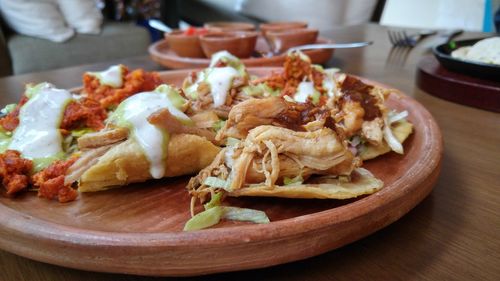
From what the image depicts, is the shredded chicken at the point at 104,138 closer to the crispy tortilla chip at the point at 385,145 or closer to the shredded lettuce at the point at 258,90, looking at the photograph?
Answer: the shredded lettuce at the point at 258,90

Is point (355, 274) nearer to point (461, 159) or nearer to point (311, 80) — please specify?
point (461, 159)

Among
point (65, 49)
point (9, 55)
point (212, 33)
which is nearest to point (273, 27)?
point (212, 33)

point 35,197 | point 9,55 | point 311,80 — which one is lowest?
point 9,55

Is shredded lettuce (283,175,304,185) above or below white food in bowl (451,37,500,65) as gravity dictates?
below

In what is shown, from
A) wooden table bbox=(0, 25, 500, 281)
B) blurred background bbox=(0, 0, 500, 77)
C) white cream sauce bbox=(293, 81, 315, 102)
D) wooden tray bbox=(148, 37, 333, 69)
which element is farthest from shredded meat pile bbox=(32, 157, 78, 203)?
blurred background bbox=(0, 0, 500, 77)

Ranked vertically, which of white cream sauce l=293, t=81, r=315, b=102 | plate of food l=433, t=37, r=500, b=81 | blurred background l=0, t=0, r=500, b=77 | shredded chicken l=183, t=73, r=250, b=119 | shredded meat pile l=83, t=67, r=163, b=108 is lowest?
blurred background l=0, t=0, r=500, b=77

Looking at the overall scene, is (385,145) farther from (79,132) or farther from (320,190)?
(79,132)

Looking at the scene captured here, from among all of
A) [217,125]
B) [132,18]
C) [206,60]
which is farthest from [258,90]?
[132,18]

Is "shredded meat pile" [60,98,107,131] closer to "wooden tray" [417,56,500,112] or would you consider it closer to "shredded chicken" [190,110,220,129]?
"shredded chicken" [190,110,220,129]
